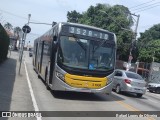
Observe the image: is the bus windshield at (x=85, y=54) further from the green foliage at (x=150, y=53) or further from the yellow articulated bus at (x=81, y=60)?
the green foliage at (x=150, y=53)

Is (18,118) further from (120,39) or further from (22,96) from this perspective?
(120,39)

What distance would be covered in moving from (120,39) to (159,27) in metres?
27.8

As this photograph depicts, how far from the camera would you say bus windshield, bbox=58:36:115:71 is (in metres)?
15.4

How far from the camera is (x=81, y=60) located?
1549 cm

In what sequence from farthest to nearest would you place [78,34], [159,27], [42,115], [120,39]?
1. [159,27]
2. [120,39]
3. [78,34]
4. [42,115]

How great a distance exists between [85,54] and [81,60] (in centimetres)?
33

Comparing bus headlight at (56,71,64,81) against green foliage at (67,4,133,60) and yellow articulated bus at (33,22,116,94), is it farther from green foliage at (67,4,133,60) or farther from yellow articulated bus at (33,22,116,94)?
green foliage at (67,4,133,60)

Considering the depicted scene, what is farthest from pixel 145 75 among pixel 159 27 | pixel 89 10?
pixel 159 27

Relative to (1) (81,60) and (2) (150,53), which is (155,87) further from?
(2) (150,53)

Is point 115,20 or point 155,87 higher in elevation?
point 115,20

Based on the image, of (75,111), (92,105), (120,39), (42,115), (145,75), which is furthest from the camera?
(120,39)

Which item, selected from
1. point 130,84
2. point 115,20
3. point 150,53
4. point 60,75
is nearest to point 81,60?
point 60,75

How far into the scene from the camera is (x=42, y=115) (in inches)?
434

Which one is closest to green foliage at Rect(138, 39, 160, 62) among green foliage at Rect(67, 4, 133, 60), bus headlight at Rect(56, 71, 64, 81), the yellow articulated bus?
green foliage at Rect(67, 4, 133, 60)
